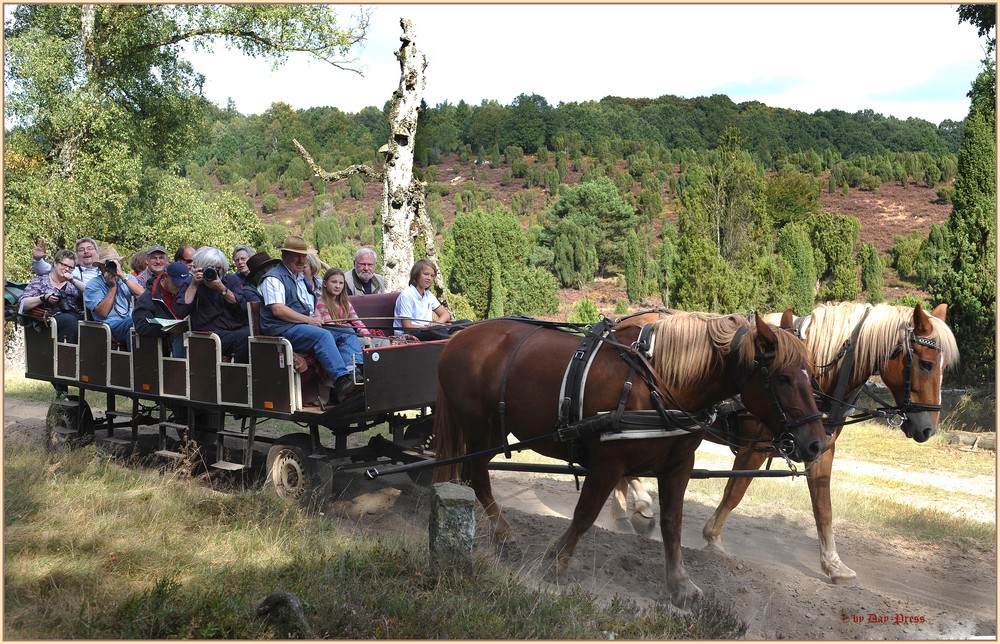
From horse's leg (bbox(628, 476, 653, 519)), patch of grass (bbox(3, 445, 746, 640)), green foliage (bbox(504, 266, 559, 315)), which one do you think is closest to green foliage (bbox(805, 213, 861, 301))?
green foliage (bbox(504, 266, 559, 315))

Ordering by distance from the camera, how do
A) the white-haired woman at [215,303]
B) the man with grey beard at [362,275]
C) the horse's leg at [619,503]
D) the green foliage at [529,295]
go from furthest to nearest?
1. the green foliage at [529,295]
2. the man with grey beard at [362,275]
3. the horse's leg at [619,503]
4. the white-haired woman at [215,303]

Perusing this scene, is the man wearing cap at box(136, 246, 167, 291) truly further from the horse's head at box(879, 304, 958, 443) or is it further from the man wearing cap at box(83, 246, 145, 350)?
the horse's head at box(879, 304, 958, 443)

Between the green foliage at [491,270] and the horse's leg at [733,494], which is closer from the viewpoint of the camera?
the horse's leg at [733,494]

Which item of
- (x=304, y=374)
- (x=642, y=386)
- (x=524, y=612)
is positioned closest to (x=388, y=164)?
(x=304, y=374)

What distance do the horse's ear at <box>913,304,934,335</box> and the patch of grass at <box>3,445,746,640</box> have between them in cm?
241

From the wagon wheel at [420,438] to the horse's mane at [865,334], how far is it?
11.1 feet

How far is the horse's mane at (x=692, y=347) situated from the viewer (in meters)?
4.98

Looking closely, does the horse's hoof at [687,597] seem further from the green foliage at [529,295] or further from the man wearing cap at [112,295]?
the green foliage at [529,295]

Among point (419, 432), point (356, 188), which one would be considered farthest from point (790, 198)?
point (419, 432)

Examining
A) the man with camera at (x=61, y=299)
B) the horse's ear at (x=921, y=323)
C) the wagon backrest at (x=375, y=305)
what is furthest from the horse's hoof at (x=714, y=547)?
the man with camera at (x=61, y=299)

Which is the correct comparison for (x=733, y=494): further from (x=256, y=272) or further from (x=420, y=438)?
(x=256, y=272)

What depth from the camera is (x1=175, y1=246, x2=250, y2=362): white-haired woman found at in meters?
7.29

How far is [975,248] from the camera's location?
1438 cm

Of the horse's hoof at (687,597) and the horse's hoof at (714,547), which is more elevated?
the horse's hoof at (687,597)
